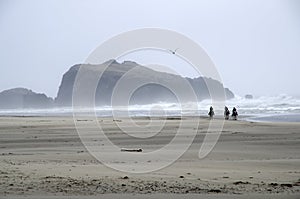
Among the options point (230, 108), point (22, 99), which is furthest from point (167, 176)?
point (22, 99)

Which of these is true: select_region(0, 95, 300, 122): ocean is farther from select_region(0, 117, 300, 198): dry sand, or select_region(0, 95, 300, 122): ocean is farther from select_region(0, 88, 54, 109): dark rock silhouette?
select_region(0, 88, 54, 109): dark rock silhouette

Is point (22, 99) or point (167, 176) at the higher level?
point (22, 99)

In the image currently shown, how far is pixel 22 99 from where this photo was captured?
130m

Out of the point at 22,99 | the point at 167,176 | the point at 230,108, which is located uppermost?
the point at 22,99

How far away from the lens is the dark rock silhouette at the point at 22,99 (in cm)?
11723

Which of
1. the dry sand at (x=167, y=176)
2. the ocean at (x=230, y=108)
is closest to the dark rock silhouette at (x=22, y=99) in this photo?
the ocean at (x=230, y=108)

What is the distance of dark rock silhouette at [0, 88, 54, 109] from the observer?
4615 inches

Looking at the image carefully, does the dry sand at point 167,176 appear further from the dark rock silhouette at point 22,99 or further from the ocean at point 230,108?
the dark rock silhouette at point 22,99

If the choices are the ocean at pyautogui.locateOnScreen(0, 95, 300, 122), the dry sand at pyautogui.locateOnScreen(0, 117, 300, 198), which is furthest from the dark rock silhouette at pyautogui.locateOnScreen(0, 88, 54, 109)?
the dry sand at pyautogui.locateOnScreen(0, 117, 300, 198)

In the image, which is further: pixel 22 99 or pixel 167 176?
pixel 22 99

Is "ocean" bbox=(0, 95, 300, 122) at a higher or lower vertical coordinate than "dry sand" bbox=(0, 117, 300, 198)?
higher

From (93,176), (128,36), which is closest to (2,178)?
(93,176)

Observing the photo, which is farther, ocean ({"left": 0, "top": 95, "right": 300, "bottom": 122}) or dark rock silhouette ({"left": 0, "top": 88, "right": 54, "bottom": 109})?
dark rock silhouette ({"left": 0, "top": 88, "right": 54, "bottom": 109})

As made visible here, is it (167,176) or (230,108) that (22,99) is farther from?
(167,176)
